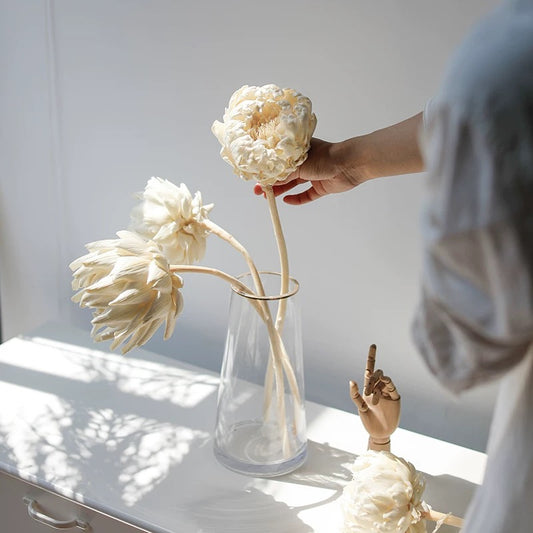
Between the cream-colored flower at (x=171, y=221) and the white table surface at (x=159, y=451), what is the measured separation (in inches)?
14.0

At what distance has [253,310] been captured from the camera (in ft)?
3.41

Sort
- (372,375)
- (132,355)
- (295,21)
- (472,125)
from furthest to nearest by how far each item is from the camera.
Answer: (132,355) < (295,21) < (372,375) < (472,125)

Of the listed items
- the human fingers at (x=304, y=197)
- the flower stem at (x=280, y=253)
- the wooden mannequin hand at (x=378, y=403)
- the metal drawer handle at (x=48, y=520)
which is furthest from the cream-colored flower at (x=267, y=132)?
the metal drawer handle at (x=48, y=520)

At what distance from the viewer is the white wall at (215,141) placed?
1193mm

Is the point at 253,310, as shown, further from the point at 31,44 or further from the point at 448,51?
the point at 31,44

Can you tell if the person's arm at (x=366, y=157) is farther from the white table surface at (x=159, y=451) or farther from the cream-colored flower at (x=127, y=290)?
the white table surface at (x=159, y=451)

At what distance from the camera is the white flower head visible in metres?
0.86

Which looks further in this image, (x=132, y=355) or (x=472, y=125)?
(x=132, y=355)

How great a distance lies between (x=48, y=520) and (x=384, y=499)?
1.79 feet

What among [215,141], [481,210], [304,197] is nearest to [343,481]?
[304,197]

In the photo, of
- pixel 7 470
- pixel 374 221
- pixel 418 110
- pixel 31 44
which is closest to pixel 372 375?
pixel 374 221

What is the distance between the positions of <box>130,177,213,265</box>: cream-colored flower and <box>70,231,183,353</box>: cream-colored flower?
0.16ft

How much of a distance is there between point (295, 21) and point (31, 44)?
24.8 inches

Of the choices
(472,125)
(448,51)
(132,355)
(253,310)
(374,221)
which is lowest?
(132,355)
